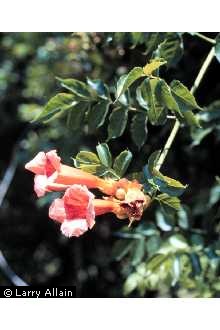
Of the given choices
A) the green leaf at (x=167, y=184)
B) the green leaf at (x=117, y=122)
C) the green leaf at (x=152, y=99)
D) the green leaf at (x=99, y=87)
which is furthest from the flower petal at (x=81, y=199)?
the green leaf at (x=99, y=87)

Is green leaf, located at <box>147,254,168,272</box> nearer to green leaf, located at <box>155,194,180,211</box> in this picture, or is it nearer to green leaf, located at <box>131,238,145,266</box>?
green leaf, located at <box>131,238,145,266</box>

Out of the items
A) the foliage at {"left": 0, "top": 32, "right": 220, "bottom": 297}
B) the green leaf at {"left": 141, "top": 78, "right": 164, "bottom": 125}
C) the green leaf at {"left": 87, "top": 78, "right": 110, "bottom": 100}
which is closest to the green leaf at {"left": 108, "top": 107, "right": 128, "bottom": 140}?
the foliage at {"left": 0, "top": 32, "right": 220, "bottom": 297}

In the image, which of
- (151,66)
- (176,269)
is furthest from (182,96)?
(176,269)

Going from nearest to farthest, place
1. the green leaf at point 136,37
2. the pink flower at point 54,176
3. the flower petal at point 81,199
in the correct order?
1. the flower petal at point 81,199
2. the pink flower at point 54,176
3. the green leaf at point 136,37

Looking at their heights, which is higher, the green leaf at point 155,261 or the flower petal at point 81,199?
the flower petal at point 81,199

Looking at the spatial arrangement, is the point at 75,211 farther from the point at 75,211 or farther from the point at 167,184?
the point at 167,184

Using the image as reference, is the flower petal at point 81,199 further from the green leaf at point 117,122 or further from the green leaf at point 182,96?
the green leaf at point 117,122
